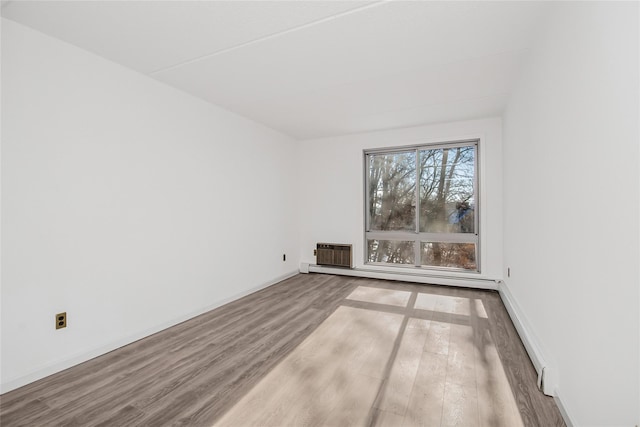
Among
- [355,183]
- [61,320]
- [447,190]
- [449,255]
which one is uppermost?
[355,183]

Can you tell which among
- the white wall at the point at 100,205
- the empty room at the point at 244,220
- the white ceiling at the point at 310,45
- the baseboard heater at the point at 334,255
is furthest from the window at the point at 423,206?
the white wall at the point at 100,205

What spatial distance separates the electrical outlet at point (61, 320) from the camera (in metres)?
2.12

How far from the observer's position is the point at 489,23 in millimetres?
2002

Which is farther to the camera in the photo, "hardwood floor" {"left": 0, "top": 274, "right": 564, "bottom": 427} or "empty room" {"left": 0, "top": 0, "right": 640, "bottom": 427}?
"hardwood floor" {"left": 0, "top": 274, "right": 564, "bottom": 427}

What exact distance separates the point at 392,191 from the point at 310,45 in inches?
124

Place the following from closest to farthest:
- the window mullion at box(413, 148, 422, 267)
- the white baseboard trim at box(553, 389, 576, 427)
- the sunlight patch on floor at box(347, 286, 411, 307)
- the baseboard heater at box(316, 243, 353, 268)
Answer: the white baseboard trim at box(553, 389, 576, 427) < the sunlight patch on floor at box(347, 286, 411, 307) < the window mullion at box(413, 148, 422, 267) < the baseboard heater at box(316, 243, 353, 268)

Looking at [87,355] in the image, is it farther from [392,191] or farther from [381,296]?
[392,191]

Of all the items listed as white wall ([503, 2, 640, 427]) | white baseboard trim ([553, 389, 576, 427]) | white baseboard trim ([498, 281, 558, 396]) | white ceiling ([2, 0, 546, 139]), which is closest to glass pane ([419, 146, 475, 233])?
A: white ceiling ([2, 0, 546, 139])

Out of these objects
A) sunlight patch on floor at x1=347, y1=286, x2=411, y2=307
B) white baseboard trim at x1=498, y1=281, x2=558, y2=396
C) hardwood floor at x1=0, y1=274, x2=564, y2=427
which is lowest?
hardwood floor at x1=0, y1=274, x2=564, y2=427

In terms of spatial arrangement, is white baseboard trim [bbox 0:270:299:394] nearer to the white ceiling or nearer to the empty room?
the empty room

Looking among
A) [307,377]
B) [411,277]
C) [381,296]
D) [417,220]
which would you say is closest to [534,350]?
[307,377]

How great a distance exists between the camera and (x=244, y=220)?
4012 mm

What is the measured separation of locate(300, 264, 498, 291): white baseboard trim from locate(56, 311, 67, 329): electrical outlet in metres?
3.56

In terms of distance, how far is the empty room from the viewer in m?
1.37
